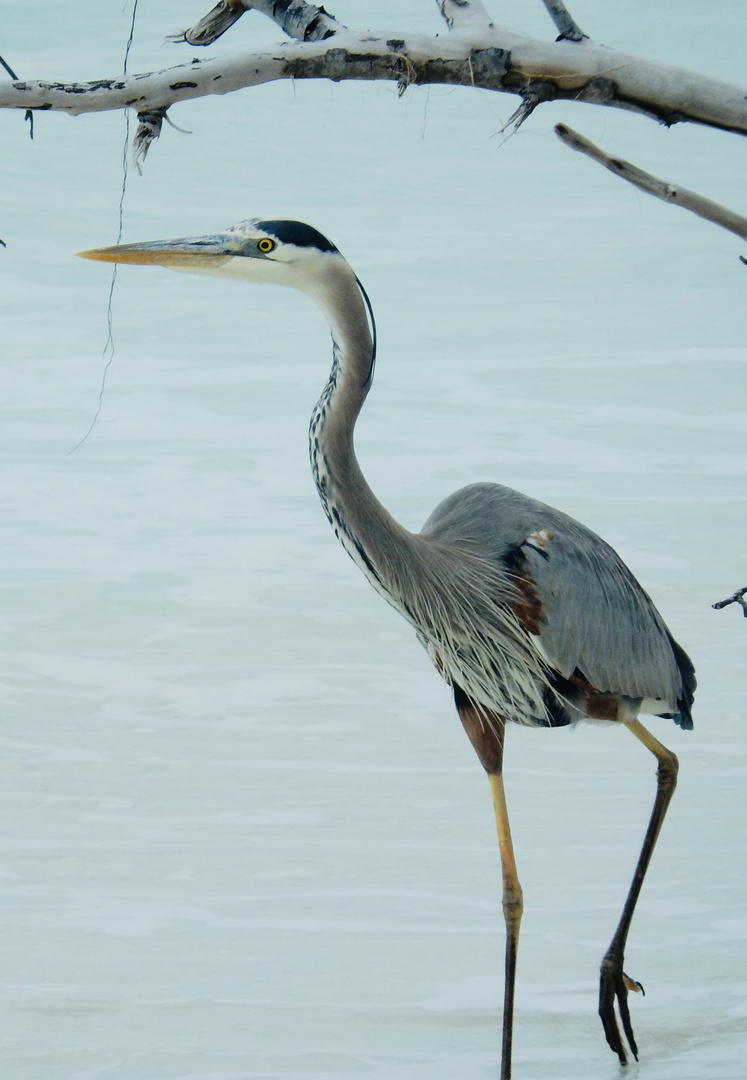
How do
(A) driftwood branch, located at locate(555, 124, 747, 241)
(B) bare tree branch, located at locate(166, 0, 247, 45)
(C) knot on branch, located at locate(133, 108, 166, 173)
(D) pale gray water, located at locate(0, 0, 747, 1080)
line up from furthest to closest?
1. (D) pale gray water, located at locate(0, 0, 747, 1080)
2. (B) bare tree branch, located at locate(166, 0, 247, 45)
3. (C) knot on branch, located at locate(133, 108, 166, 173)
4. (A) driftwood branch, located at locate(555, 124, 747, 241)

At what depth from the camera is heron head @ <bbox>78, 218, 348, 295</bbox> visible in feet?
8.09

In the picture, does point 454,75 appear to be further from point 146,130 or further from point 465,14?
point 146,130

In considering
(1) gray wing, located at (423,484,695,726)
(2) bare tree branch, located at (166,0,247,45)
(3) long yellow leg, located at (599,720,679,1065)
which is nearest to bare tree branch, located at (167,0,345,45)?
(2) bare tree branch, located at (166,0,247,45)

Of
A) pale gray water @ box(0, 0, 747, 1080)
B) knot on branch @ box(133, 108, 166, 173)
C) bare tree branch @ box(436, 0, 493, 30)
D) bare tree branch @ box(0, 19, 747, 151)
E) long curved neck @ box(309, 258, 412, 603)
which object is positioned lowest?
pale gray water @ box(0, 0, 747, 1080)

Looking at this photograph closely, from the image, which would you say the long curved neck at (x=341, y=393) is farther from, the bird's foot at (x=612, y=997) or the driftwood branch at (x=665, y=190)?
the bird's foot at (x=612, y=997)

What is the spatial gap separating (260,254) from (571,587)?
0.86 metres

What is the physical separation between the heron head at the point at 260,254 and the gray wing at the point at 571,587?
661 millimetres

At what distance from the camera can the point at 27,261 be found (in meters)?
12.7

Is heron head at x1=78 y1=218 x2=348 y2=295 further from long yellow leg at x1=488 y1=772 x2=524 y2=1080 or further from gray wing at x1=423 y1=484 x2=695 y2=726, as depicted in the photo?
long yellow leg at x1=488 y1=772 x2=524 y2=1080

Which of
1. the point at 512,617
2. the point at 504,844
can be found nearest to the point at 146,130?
the point at 512,617

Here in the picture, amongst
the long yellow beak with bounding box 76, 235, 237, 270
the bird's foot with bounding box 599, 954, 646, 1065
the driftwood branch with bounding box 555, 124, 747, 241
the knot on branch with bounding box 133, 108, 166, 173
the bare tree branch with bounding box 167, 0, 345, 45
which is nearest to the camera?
the driftwood branch with bounding box 555, 124, 747, 241

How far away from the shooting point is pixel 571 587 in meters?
2.96

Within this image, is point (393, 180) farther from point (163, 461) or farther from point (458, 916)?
point (458, 916)

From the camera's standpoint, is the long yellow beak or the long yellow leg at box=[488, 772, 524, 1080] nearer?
the long yellow beak
